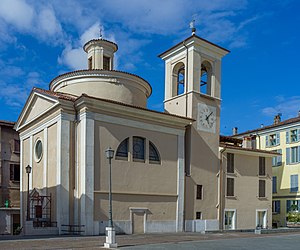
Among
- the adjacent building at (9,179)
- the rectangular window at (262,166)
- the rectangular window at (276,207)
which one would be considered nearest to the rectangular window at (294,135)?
the rectangular window at (276,207)

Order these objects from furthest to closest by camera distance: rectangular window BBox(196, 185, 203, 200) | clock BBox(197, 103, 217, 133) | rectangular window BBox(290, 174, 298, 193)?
rectangular window BBox(290, 174, 298, 193) → clock BBox(197, 103, 217, 133) → rectangular window BBox(196, 185, 203, 200)

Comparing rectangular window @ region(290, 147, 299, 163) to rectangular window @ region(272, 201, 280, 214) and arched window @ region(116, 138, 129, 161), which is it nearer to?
rectangular window @ region(272, 201, 280, 214)

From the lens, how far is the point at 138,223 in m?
22.8

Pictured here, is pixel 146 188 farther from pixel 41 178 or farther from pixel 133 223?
pixel 41 178

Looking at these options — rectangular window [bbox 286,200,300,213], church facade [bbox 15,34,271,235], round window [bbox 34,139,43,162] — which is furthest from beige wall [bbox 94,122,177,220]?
rectangular window [bbox 286,200,300,213]

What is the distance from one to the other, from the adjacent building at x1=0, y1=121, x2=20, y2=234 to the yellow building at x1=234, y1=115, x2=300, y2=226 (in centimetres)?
2393

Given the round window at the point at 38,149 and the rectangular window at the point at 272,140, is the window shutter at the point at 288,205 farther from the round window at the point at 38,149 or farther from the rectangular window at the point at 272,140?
the round window at the point at 38,149

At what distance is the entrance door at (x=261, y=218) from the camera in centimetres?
3025

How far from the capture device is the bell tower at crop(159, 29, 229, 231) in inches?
1024

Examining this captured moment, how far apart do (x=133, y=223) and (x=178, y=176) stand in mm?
4421

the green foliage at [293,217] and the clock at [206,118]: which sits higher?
the clock at [206,118]

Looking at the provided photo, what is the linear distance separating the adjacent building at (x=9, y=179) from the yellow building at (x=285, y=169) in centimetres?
2393

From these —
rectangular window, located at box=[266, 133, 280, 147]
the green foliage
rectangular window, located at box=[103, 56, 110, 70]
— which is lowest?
the green foliage

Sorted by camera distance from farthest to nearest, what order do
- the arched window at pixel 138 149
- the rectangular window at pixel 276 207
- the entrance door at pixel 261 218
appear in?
the rectangular window at pixel 276 207 < the entrance door at pixel 261 218 < the arched window at pixel 138 149
